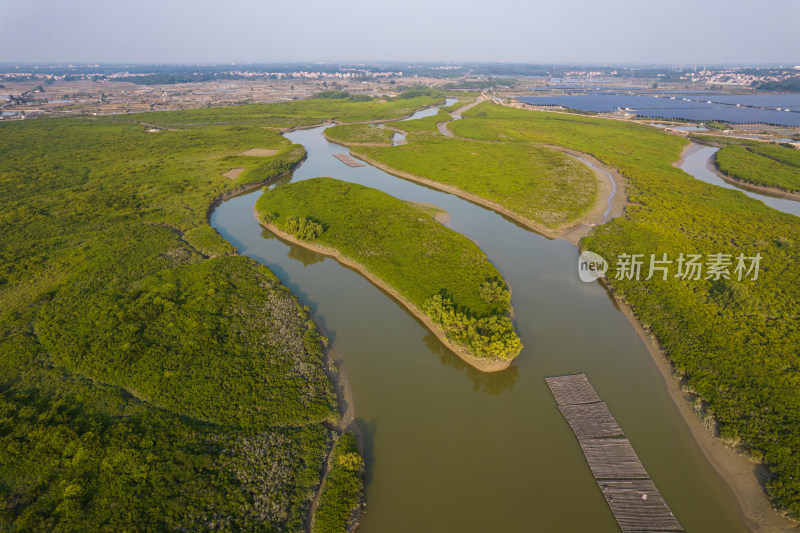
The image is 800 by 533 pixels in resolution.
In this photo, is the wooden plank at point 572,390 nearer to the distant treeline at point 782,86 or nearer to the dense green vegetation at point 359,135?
the dense green vegetation at point 359,135

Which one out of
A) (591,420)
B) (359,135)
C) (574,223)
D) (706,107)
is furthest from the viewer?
(706,107)

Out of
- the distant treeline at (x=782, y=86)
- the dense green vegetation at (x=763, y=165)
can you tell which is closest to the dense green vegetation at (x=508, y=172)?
the dense green vegetation at (x=763, y=165)

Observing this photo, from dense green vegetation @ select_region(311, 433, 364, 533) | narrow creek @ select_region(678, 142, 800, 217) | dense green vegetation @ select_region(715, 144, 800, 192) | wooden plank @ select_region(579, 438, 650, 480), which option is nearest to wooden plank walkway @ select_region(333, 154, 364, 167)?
dense green vegetation @ select_region(311, 433, 364, 533)

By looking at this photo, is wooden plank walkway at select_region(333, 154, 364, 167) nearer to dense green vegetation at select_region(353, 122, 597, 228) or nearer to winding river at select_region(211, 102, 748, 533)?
dense green vegetation at select_region(353, 122, 597, 228)

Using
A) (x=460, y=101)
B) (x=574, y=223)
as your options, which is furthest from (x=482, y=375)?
(x=460, y=101)

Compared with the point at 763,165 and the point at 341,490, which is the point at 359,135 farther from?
the point at 763,165

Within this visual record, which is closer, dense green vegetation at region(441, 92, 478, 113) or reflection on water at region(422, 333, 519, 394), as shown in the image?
reflection on water at region(422, 333, 519, 394)

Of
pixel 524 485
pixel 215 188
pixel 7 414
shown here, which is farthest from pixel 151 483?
pixel 215 188
